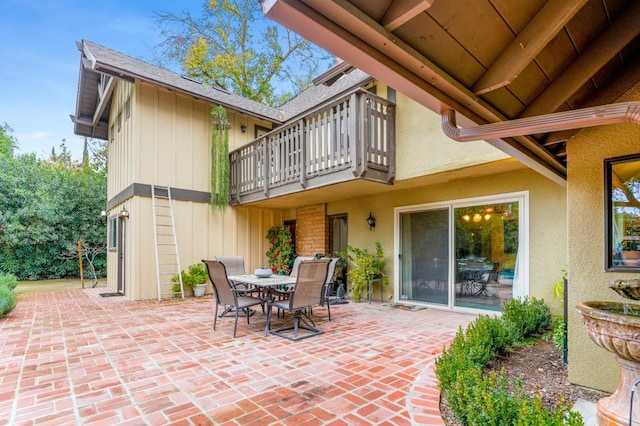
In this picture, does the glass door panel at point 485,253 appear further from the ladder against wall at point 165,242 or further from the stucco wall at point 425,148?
the ladder against wall at point 165,242

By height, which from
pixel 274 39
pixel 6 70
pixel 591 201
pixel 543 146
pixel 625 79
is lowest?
pixel 591 201

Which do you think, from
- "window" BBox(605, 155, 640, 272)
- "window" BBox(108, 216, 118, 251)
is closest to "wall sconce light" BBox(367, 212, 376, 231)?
"window" BBox(605, 155, 640, 272)

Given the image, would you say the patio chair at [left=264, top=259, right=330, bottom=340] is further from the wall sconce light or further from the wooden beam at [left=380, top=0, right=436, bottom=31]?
the wooden beam at [left=380, top=0, right=436, bottom=31]

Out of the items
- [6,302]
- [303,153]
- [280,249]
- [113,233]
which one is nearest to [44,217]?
[113,233]

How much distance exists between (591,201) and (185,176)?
8437mm

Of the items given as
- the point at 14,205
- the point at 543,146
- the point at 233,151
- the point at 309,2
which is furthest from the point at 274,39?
the point at 309,2

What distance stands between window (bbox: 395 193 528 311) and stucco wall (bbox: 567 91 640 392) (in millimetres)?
2792

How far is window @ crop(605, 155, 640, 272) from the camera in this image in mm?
2736

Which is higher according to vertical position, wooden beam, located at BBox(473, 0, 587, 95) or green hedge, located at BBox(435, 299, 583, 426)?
wooden beam, located at BBox(473, 0, 587, 95)

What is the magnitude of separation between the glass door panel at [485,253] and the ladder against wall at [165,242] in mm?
6205

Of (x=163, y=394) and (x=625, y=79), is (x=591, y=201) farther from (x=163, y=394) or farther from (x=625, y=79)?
(x=163, y=394)

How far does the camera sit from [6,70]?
16031 mm

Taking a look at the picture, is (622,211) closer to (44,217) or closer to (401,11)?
(401,11)

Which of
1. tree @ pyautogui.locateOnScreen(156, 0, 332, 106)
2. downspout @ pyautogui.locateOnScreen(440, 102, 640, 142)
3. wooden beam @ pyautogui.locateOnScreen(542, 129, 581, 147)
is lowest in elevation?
downspout @ pyautogui.locateOnScreen(440, 102, 640, 142)
